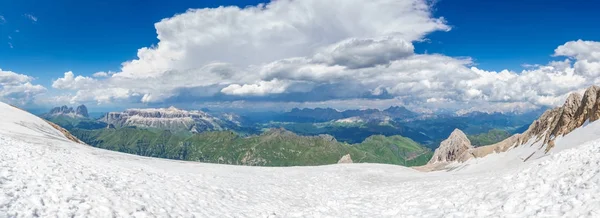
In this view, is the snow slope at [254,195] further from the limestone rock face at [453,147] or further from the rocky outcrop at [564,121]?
the limestone rock face at [453,147]

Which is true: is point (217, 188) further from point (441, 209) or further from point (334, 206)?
point (441, 209)

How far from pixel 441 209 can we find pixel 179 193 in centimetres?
1455

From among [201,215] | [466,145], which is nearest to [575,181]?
[201,215]

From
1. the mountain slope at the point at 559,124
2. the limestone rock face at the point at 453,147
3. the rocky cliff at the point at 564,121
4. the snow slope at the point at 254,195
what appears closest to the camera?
the snow slope at the point at 254,195

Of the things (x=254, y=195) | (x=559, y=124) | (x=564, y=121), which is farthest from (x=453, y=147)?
(x=254, y=195)

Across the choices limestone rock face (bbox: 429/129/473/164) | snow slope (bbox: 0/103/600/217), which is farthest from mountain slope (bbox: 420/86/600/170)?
limestone rock face (bbox: 429/129/473/164)

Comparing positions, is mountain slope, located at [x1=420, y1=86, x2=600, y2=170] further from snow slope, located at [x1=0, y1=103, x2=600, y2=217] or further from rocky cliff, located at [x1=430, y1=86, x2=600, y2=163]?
snow slope, located at [x1=0, y1=103, x2=600, y2=217]

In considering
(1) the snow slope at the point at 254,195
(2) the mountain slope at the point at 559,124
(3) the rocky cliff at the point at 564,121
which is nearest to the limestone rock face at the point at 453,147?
(2) the mountain slope at the point at 559,124

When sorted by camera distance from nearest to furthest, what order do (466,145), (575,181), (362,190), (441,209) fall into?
1. (575,181)
2. (441,209)
3. (362,190)
4. (466,145)

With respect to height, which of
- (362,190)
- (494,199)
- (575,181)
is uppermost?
(575,181)

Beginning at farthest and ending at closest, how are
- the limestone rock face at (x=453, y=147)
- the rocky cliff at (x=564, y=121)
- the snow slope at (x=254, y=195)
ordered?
1. the limestone rock face at (x=453, y=147)
2. the rocky cliff at (x=564, y=121)
3. the snow slope at (x=254, y=195)

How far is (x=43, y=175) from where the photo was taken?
16766mm

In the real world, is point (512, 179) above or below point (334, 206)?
above

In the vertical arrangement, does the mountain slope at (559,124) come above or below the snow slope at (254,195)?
above
